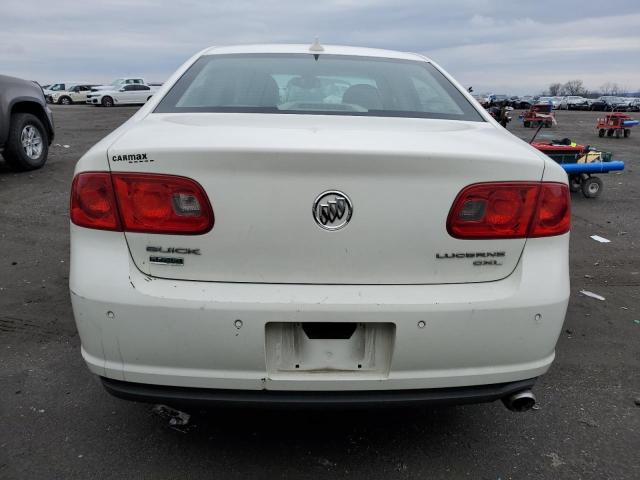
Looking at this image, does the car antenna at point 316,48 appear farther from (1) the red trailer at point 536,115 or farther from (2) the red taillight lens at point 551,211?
(1) the red trailer at point 536,115

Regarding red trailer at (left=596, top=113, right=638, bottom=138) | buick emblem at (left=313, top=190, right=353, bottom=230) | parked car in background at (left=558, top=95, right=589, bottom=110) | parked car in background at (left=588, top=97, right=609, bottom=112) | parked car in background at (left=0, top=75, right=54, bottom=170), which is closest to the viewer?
buick emblem at (left=313, top=190, right=353, bottom=230)

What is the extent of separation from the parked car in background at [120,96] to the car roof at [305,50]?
36.2m

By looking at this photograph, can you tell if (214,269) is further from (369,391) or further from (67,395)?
(67,395)

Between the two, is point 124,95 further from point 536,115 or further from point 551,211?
point 551,211

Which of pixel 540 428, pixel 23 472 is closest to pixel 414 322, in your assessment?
pixel 540 428

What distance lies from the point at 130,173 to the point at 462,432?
1802mm

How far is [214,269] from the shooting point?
1.82 metres

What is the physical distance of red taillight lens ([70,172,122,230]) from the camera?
1.85 m

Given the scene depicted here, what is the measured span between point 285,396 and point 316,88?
1.52 metres

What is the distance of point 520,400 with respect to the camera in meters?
2.07

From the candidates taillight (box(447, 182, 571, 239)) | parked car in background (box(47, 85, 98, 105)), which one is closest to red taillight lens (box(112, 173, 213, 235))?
taillight (box(447, 182, 571, 239))

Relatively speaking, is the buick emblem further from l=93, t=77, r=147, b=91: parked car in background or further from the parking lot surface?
l=93, t=77, r=147, b=91: parked car in background

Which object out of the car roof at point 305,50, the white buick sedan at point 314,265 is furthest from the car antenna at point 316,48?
the white buick sedan at point 314,265

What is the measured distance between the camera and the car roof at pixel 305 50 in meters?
3.09
